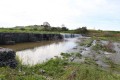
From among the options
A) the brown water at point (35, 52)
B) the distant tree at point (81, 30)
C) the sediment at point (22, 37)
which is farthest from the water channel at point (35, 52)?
the distant tree at point (81, 30)

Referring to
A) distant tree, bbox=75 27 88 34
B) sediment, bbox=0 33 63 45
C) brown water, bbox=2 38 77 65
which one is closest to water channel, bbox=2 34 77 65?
brown water, bbox=2 38 77 65

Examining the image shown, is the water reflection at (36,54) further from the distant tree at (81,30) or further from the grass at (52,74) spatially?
the distant tree at (81,30)

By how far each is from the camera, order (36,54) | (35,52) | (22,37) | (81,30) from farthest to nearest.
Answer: (81,30)
(22,37)
(35,52)
(36,54)

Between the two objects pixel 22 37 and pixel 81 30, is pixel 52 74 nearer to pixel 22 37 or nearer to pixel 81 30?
pixel 22 37

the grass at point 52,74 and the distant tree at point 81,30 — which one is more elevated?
the distant tree at point 81,30

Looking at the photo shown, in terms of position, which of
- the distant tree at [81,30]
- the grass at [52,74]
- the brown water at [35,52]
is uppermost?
the distant tree at [81,30]

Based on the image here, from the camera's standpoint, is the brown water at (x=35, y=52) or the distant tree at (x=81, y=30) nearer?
the brown water at (x=35, y=52)

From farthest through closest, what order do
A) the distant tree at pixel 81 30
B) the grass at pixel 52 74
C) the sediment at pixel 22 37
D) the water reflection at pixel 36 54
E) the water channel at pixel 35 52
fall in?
1. the distant tree at pixel 81 30
2. the sediment at pixel 22 37
3. the water channel at pixel 35 52
4. the water reflection at pixel 36 54
5. the grass at pixel 52 74

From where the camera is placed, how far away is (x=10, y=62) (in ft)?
34.6

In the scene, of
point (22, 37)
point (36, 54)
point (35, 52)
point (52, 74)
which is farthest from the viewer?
point (22, 37)

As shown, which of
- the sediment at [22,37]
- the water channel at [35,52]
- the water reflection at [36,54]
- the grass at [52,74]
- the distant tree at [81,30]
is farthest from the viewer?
the distant tree at [81,30]

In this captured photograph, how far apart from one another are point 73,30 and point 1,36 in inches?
1545

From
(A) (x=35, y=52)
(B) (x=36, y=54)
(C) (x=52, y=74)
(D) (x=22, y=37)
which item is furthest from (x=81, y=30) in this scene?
(C) (x=52, y=74)

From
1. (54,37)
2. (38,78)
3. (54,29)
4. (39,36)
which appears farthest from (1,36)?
(54,29)
